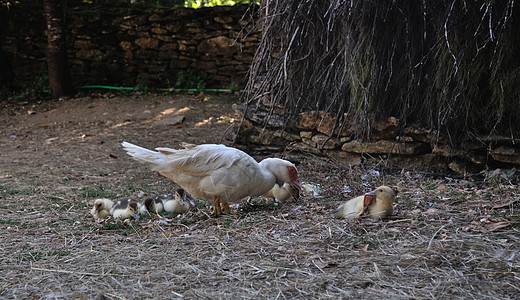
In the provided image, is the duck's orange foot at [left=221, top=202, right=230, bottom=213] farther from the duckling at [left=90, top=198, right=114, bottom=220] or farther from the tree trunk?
the tree trunk

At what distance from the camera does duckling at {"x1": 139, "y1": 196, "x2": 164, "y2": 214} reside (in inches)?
185

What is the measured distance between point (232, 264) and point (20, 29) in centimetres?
1168

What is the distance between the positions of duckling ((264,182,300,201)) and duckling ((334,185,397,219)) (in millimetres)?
834

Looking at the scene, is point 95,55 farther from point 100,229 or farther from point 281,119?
point 100,229

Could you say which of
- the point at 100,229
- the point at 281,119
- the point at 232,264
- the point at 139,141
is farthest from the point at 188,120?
the point at 232,264

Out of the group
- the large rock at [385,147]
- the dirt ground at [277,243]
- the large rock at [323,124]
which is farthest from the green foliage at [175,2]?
the dirt ground at [277,243]

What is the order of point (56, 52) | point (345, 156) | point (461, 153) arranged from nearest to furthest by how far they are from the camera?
point (461, 153), point (345, 156), point (56, 52)

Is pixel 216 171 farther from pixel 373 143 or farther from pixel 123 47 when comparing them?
pixel 123 47

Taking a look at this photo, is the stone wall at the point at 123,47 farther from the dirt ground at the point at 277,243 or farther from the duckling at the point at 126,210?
the duckling at the point at 126,210

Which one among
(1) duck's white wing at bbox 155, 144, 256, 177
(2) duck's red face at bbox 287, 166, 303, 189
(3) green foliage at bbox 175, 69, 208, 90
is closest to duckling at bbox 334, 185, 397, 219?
(2) duck's red face at bbox 287, 166, 303, 189

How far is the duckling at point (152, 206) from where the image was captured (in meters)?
4.69

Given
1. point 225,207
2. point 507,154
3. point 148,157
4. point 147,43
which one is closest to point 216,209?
point 225,207

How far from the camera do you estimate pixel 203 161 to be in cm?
440

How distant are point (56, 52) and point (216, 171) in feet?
28.6
